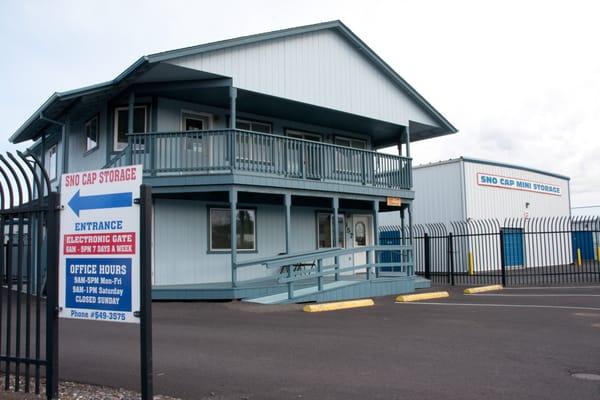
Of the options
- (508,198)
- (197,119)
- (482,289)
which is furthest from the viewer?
(508,198)

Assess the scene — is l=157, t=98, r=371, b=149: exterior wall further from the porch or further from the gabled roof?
the porch

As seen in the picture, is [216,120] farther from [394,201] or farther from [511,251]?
[511,251]

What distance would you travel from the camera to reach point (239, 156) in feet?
50.5

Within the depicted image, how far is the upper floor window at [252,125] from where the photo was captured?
60.5ft

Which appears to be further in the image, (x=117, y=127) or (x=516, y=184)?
(x=516, y=184)

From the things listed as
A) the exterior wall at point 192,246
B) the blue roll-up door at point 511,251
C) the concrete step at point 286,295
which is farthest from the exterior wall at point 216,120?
the blue roll-up door at point 511,251

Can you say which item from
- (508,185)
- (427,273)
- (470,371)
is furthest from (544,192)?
(470,371)

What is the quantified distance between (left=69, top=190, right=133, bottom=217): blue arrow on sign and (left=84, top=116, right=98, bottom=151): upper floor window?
1299 cm

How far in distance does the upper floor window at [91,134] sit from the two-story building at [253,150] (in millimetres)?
87

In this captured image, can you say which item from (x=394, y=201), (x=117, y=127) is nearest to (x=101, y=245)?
(x=117, y=127)

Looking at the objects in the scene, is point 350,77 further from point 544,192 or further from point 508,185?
point 544,192

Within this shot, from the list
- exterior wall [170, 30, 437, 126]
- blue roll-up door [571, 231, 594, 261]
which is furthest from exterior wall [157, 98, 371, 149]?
blue roll-up door [571, 231, 594, 261]

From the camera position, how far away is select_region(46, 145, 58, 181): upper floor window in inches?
843

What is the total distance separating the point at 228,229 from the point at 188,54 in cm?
572
